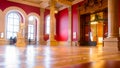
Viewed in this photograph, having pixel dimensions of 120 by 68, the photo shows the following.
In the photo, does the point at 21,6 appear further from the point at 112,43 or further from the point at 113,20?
the point at 112,43

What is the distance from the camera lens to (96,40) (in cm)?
1445

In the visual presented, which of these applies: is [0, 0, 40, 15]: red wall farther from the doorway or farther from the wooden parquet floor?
the wooden parquet floor

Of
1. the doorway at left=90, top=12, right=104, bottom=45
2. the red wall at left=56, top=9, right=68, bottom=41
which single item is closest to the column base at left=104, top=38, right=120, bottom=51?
the doorway at left=90, top=12, right=104, bottom=45

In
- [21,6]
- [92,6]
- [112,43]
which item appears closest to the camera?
[112,43]

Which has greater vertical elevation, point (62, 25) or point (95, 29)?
point (62, 25)

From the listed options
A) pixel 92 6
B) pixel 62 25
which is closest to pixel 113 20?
pixel 92 6

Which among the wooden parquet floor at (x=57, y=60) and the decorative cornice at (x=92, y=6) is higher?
the decorative cornice at (x=92, y=6)

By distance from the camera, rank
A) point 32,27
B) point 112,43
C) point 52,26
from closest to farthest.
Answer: point 112,43
point 52,26
point 32,27

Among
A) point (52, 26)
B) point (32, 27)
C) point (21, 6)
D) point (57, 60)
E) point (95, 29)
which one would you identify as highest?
point (21, 6)

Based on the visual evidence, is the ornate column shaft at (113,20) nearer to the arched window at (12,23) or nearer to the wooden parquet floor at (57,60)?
the wooden parquet floor at (57,60)

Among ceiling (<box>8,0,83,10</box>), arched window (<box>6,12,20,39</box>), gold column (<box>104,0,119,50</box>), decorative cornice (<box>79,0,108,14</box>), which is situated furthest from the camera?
arched window (<box>6,12,20,39</box>)

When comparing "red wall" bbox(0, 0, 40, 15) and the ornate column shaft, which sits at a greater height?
"red wall" bbox(0, 0, 40, 15)

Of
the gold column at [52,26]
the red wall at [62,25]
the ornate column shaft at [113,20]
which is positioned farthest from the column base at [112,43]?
the red wall at [62,25]

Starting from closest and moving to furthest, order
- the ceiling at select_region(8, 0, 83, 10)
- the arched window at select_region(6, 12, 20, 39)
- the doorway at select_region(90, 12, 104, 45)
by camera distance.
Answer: the doorway at select_region(90, 12, 104, 45) < the ceiling at select_region(8, 0, 83, 10) < the arched window at select_region(6, 12, 20, 39)
